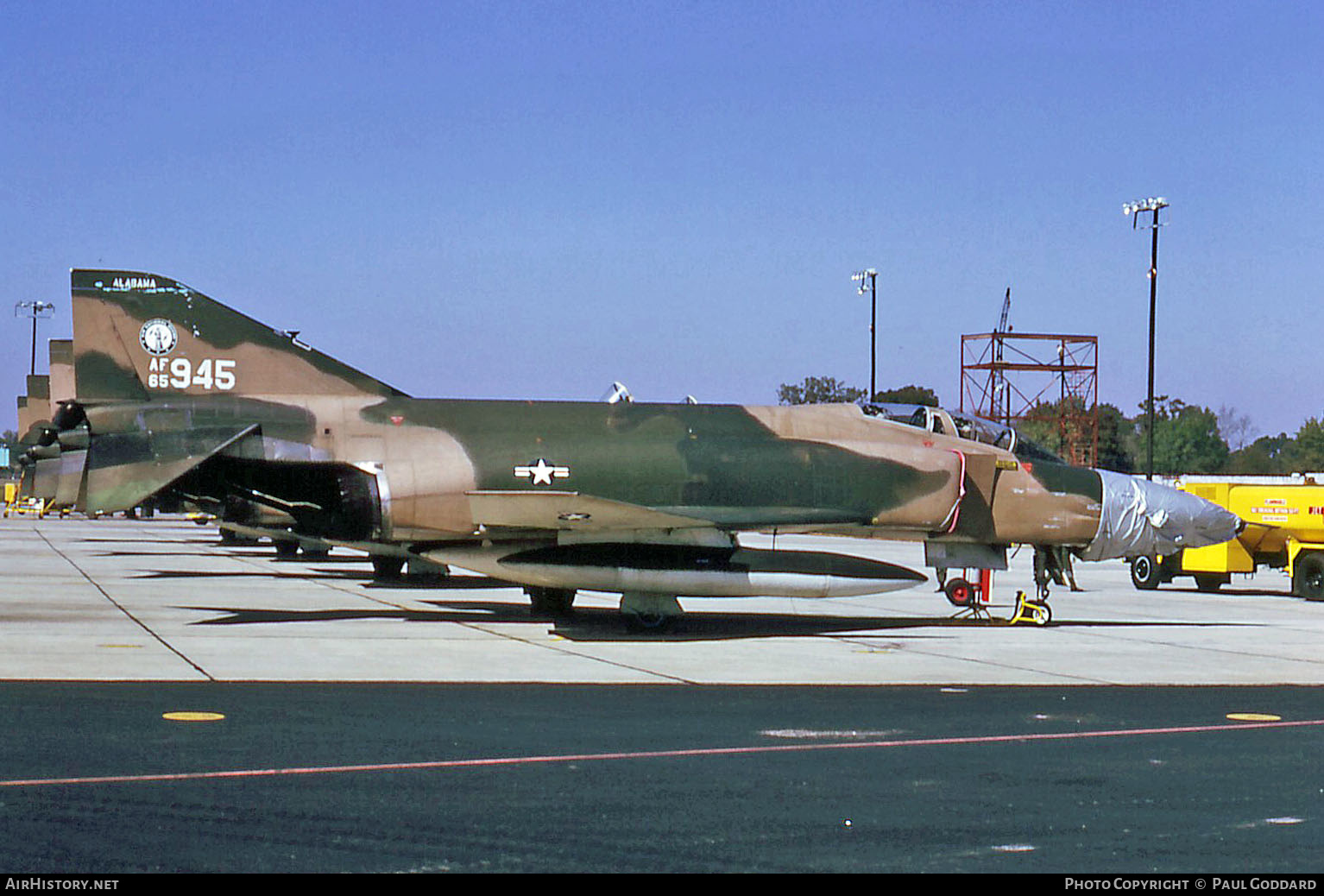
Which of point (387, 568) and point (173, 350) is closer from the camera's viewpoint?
point (173, 350)

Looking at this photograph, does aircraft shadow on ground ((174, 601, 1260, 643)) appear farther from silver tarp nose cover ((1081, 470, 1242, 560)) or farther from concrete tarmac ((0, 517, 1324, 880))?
silver tarp nose cover ((1081, 470, 1242, 560))

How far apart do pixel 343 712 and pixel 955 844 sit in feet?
16.8

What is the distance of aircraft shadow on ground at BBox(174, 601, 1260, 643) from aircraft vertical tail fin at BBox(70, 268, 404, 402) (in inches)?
112

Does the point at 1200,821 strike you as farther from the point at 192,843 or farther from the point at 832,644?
the point at 832,644

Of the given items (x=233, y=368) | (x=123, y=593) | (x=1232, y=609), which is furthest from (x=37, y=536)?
(x=1232, y=609)

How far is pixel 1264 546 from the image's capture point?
26781 mm

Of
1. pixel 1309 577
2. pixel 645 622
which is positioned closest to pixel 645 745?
pixel 645 622

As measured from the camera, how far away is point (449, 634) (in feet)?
53.3

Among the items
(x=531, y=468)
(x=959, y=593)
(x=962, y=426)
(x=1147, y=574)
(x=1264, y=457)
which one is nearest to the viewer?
(x=531, y=468)

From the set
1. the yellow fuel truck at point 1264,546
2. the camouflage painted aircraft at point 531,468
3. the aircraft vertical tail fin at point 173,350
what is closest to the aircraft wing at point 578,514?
the camouflage painted aircraft at point 531,468

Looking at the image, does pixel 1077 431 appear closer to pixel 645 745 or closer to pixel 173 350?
pixel 173 350

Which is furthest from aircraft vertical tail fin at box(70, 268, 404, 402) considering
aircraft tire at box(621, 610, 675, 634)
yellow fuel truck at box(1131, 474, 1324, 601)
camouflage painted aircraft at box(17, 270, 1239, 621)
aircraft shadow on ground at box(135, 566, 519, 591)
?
yellow fuel truck at box(1131, 474, 1324, 601)

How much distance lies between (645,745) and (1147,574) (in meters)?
20.9

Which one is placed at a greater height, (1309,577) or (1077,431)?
(1077,431)
